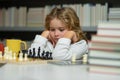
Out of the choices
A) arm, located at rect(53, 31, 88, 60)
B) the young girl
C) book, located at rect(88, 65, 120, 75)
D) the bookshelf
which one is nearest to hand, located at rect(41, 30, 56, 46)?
the young girl

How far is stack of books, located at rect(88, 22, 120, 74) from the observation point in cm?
74

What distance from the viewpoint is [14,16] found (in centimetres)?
266

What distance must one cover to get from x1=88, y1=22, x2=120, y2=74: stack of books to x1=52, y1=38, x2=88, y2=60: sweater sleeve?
0.60 m

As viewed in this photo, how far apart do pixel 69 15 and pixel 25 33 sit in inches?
48.6

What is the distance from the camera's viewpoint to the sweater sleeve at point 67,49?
1379 mm

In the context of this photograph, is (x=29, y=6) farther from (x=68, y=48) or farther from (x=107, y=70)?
(x=107, y=70)

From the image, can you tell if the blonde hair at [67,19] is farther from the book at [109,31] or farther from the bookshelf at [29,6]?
the book at [109,31]

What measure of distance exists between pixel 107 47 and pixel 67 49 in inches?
28.3

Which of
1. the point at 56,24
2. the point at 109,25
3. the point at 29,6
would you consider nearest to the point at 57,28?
the point at 56,24

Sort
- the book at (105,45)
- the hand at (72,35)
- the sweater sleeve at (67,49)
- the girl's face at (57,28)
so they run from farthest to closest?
the girl's face at (57,28), the hand at (72,35), the sweater sleeve at (67,49), the book at (105,45)

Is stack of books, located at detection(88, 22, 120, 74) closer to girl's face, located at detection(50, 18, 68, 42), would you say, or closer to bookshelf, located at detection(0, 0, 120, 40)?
girl's face, located at detection(50, 18, 68, 42)

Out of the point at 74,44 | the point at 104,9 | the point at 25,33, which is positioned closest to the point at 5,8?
the point at 25,33

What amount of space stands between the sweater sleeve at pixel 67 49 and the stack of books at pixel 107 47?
23.8 inches

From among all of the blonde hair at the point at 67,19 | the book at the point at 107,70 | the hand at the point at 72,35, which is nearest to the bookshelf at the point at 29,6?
the blonde hair at the point at 67,19
